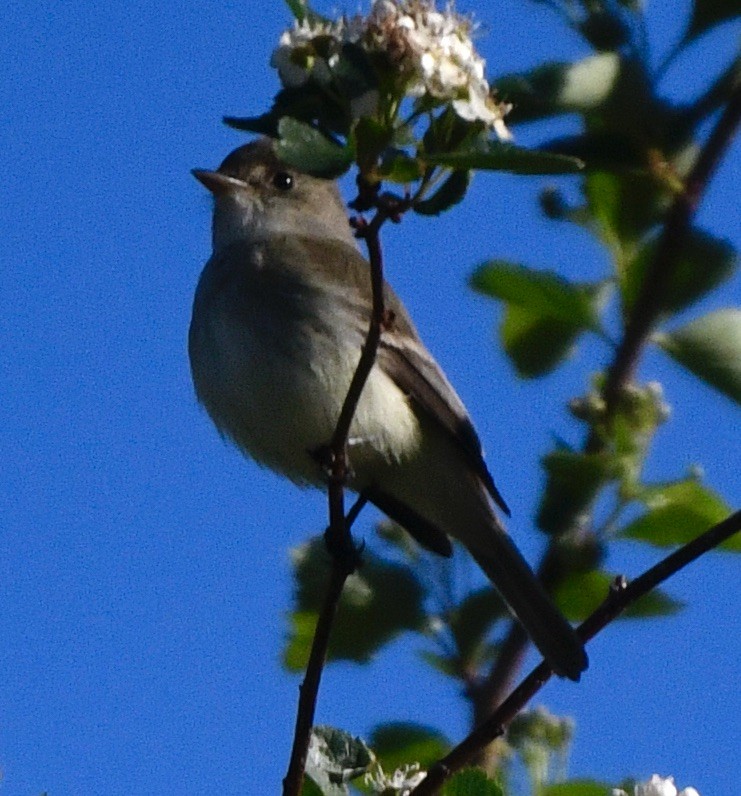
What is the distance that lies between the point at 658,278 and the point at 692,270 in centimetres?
10

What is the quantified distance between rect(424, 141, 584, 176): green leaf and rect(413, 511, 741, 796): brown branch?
1.59 feet

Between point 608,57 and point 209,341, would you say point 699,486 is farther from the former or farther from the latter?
point 209,341

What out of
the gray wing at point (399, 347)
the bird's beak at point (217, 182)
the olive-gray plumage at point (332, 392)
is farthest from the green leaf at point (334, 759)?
the bird's beak at point (217, 182)

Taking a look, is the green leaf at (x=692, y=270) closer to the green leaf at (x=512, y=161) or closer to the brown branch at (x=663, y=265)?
the brown branch at (x=663, y=265)

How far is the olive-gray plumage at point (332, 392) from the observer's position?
13.1 ft

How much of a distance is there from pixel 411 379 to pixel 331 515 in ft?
4.40

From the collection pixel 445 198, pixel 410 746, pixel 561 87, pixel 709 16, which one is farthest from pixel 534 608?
pixel 445 198

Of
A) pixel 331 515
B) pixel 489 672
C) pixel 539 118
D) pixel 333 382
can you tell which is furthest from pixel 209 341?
pixel 489 672

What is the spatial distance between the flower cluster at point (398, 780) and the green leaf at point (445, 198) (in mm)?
722

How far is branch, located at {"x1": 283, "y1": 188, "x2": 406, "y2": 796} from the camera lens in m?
1.93

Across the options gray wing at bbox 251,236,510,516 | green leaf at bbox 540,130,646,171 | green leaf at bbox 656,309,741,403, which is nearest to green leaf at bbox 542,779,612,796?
green leaf at bbox 656,309,741,403

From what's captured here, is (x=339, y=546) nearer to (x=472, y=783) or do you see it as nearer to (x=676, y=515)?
(x=676, y=515)

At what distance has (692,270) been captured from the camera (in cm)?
244

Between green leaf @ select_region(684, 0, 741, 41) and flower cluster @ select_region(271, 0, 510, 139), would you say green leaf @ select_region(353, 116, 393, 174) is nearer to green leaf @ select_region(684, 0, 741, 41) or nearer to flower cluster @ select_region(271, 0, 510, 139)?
flower cluster @ select_region(271, 0, 510, 139)
